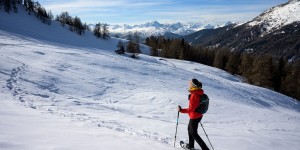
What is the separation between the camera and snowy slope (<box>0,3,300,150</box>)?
10055 millimetres

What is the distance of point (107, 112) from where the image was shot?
707 inches

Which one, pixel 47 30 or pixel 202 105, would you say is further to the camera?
pixel 47 30

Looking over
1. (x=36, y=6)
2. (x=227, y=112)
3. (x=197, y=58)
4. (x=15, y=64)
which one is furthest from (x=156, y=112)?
(x=36, y=6)

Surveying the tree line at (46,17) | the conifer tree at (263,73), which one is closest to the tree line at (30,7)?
the tree line at (46,17)

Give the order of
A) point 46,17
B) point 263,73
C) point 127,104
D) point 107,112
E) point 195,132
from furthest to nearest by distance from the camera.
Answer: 1. point 46,17
2. point 263,73
3. point 127,104
4. point 107,112
5. point 195,132

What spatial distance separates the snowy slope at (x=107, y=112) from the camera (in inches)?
396

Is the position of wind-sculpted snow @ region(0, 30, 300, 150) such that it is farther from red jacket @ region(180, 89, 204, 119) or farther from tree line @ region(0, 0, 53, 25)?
tree line @ region(0, 0, 53, 25)

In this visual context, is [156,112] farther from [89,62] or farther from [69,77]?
[89,62]

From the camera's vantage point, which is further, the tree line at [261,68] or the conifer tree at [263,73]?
the tree line at [261,68]

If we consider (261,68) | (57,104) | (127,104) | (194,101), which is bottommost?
(261,68)

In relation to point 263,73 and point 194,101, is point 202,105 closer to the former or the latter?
point 194,101

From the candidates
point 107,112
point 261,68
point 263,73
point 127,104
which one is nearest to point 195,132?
point 107,112

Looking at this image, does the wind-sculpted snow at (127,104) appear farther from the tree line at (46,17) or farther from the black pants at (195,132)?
the tree line at (46,17)

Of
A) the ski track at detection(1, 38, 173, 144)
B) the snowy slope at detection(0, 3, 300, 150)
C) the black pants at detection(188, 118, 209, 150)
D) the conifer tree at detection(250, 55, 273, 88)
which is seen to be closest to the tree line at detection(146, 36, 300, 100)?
the conifer tree at detection(250, 55, 273, 88)
